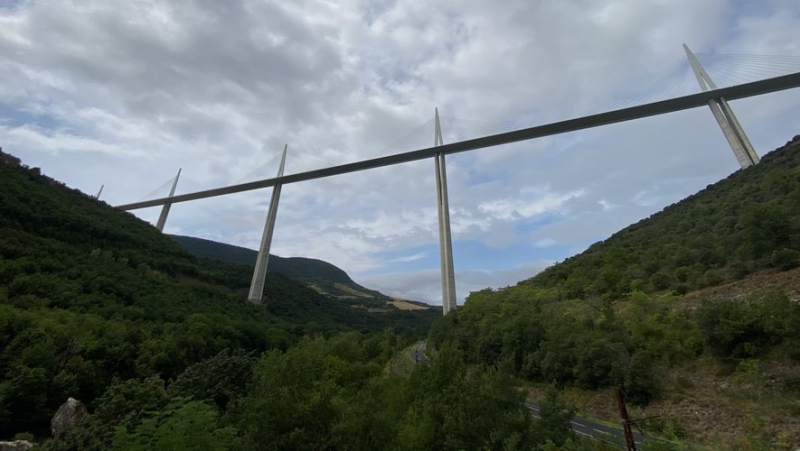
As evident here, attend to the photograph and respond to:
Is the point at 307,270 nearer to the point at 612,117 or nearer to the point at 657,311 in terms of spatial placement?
the point at 612,117

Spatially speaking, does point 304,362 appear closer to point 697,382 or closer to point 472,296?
point 697,382

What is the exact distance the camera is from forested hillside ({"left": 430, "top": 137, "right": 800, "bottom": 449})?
10016mm

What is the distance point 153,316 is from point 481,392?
30.0 meters

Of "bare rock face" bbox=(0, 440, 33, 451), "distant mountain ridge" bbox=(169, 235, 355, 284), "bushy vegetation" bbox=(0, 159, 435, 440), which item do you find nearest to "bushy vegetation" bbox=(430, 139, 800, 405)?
"bare rock face" bbox=(0, 440, 33, 451)

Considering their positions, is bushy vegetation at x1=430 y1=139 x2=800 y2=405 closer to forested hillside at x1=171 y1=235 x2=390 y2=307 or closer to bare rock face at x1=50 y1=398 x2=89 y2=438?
bare rock face at x1=50 y1=398 x2=89 y2=438

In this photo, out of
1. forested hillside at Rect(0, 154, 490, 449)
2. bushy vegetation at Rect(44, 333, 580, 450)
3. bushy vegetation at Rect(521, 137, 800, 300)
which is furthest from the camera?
bushy vegetation at Rect(521, 137, 800, 300)

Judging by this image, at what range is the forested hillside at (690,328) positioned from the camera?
1002cm

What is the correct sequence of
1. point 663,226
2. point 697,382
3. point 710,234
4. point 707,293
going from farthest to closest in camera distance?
point 663,226 → point 710,234 → point 707,293 → point 697,382

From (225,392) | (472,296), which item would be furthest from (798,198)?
(225,392)

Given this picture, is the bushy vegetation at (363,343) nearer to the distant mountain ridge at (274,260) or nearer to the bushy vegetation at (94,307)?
the bushy vegetation at (94,307)

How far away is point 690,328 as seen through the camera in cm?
1375

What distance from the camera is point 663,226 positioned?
31844mm

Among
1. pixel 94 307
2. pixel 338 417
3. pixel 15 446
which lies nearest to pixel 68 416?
pixel 15 446

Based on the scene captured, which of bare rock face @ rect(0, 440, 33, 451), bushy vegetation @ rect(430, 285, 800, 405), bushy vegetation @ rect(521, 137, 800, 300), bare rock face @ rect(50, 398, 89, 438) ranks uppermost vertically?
bushy vegetation @ rect(521, 137, 800, 300)
